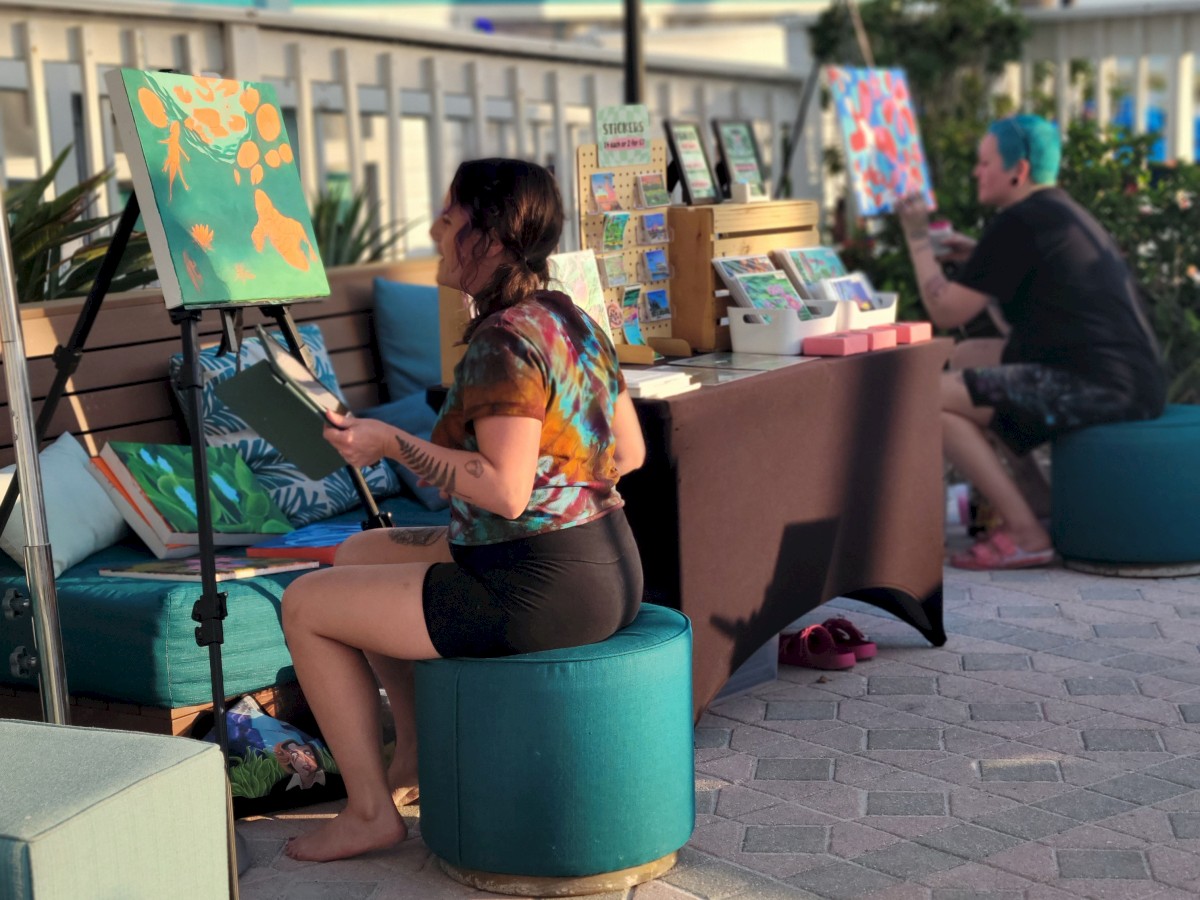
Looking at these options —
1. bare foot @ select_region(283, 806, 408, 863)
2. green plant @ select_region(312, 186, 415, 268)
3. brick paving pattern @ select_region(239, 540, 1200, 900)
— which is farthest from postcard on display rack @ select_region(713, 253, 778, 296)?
green plant @ select_region(312, 186, 415, 268)

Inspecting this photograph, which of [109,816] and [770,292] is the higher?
[770,292]

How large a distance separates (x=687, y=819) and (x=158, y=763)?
1069 mm

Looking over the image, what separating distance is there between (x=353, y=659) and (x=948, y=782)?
131 cm

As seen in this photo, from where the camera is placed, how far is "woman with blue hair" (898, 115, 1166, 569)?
5371mm

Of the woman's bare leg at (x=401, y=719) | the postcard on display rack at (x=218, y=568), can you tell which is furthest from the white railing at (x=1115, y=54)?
the woman's bare leg at (x=401, y=719)

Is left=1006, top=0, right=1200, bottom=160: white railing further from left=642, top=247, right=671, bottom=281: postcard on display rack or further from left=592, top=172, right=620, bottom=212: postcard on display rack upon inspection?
left=592, top=172, right=620, bottom=212: postcard on display rack

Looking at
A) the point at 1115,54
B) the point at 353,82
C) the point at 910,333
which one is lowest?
the point at 910,333

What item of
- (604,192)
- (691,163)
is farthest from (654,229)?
(691,163)

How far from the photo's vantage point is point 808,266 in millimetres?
4609

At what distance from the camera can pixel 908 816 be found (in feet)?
10.9

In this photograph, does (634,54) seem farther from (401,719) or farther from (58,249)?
(401,719)

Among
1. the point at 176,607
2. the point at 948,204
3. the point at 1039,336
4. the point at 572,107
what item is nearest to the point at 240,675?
the point at 176,607

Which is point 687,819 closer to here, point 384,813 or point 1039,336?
point 384,813

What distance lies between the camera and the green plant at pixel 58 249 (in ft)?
14.7
